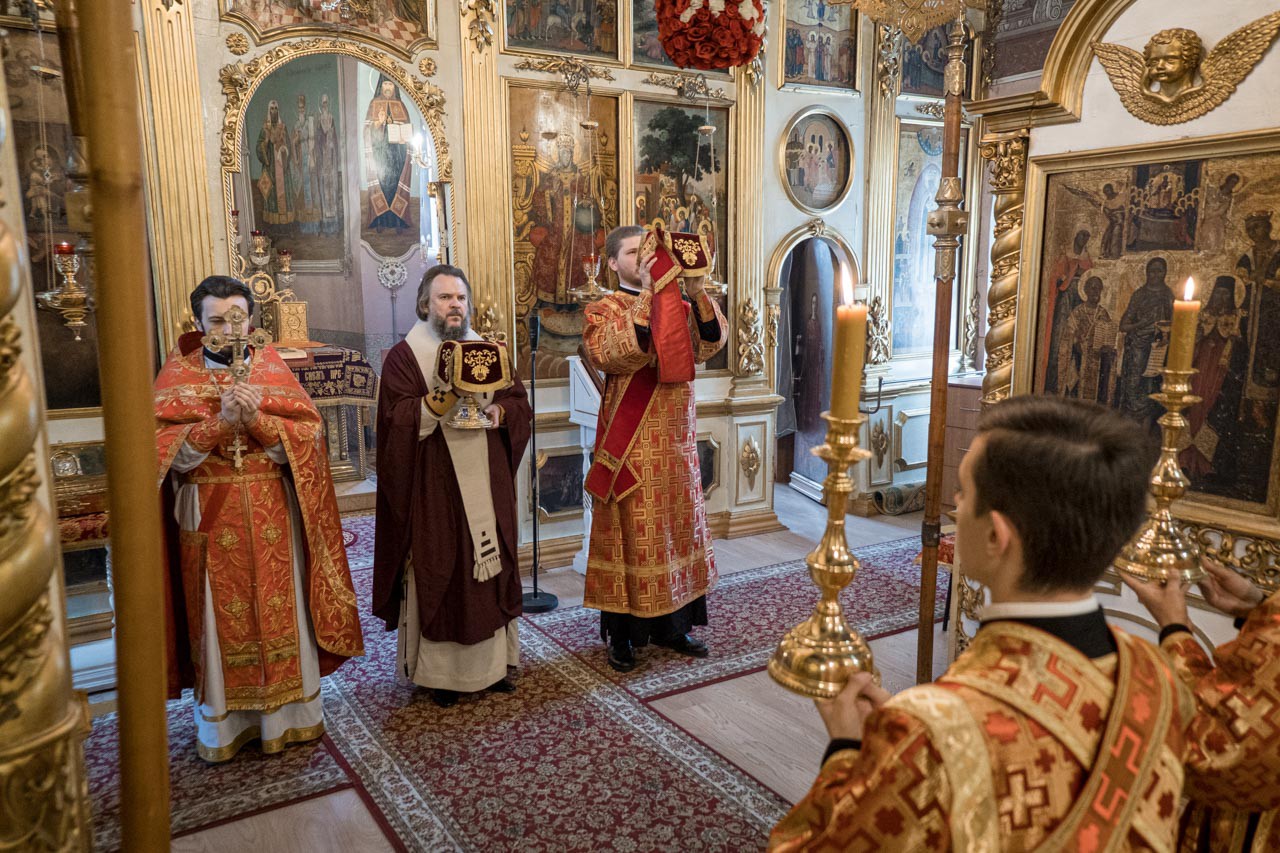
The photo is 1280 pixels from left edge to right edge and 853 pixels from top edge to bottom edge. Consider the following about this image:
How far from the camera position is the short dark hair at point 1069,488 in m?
1.30

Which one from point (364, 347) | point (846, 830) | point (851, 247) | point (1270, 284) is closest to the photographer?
point (846, 830)

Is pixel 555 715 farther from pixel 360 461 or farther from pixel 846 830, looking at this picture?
pixel 360 461

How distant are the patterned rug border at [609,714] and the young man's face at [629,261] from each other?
2012mm

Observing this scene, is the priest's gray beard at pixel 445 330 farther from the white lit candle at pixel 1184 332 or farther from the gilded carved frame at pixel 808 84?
the gilded carved frame at pixel 808 84

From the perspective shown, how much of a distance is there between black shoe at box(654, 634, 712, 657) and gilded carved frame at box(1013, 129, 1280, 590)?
2.23 meters

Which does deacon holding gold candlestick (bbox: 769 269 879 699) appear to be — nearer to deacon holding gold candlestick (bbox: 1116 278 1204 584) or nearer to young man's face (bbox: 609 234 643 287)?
deacon holding gold candlestick (bbox: 1116 278 1204 584)

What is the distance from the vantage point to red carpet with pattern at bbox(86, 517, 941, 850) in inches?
128

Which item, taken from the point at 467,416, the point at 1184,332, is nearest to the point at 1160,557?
the point at 1184,332

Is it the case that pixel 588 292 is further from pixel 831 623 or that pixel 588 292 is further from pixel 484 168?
pixel 831 623

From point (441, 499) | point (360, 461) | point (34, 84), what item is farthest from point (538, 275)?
point (360, 461)

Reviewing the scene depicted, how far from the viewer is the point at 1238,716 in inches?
65.0

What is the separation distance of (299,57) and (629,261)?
247 cm

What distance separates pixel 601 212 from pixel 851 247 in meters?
2.46

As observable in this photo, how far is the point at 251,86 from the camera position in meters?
5.21
